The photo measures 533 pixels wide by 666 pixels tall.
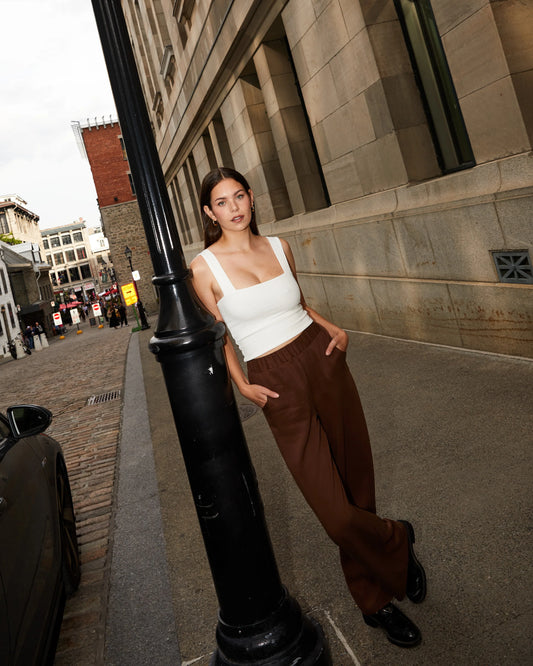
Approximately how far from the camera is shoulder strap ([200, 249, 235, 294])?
2322mm

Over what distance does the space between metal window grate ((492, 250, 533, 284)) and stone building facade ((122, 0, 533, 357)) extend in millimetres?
16

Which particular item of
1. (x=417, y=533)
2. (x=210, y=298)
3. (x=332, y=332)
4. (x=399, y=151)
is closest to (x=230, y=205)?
(x=210, y=298)

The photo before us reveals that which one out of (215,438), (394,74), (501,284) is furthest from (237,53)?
(215,438)

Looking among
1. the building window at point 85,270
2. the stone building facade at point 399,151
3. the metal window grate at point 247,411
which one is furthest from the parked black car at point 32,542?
the building window at point 85,270

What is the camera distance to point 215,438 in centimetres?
203

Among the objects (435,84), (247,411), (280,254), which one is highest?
(435,84)

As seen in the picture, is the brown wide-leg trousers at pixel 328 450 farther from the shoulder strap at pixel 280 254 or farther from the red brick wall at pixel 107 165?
the red brick wall at pixel 107 165

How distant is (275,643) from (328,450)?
768 mm

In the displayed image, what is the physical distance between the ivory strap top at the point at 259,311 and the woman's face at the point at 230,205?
0.16 meters

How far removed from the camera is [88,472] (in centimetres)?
623

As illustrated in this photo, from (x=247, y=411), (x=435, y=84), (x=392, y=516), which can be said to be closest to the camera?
(x=392, y=516)

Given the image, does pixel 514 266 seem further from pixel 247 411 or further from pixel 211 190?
pixel 211 190

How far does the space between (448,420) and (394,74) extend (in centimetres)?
496

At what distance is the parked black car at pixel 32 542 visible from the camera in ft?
7.04
